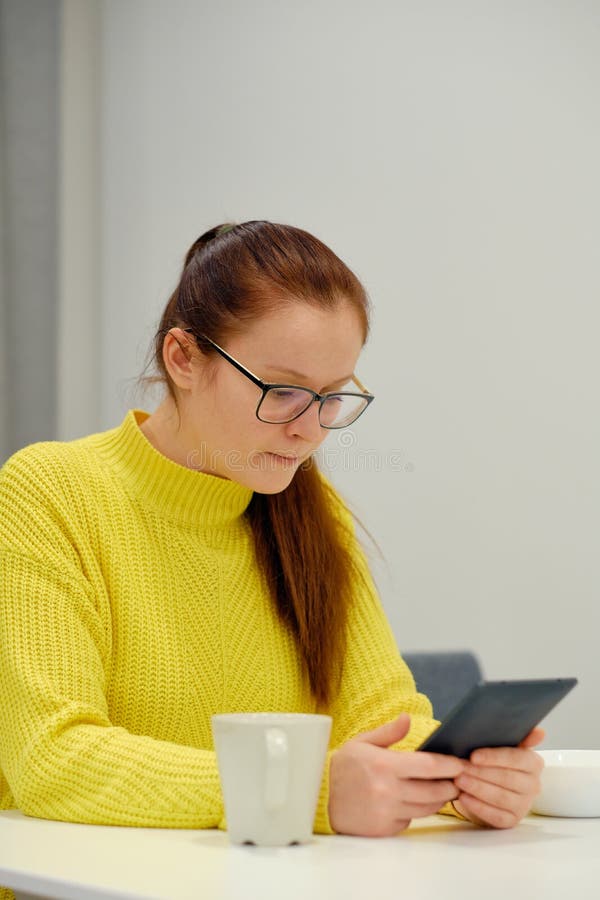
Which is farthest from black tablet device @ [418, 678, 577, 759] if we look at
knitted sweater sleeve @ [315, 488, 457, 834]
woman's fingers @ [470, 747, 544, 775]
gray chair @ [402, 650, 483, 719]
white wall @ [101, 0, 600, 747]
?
white wall @ [101, 0, 600, 747]

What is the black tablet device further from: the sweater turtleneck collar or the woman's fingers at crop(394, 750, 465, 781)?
the sweater turtleneck collar

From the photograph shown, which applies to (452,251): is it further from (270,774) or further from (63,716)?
(270,774)

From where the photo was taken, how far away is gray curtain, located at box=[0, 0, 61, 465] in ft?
8.36

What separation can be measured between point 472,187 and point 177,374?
1427mm

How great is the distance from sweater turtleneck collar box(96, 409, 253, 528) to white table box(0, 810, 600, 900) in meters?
0.38

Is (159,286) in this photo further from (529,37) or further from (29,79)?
(529,37)

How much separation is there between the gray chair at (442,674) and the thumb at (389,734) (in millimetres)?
1083

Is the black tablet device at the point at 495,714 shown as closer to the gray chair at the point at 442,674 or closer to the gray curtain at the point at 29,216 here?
the gray chair at the point at 442,674

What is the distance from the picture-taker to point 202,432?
1.19 metres

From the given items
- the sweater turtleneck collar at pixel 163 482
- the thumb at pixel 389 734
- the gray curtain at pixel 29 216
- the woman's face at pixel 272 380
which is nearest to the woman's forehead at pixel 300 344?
the woman's face at pixel 272 380

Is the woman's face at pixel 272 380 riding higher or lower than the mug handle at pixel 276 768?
higher

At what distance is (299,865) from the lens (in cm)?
73

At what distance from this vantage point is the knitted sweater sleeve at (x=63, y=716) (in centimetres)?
88

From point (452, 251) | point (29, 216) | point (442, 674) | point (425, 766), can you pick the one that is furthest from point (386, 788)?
point (29, 216)
